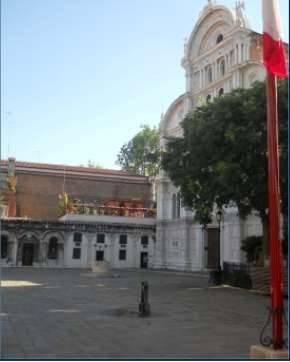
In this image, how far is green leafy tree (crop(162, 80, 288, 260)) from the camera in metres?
18.6

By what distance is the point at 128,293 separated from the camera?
1947 cm

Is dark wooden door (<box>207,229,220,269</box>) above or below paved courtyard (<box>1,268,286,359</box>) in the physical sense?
above

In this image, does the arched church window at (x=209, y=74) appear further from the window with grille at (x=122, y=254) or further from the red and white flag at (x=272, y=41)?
the red and white flag at (x=272, y=41)

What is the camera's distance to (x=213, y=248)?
128 ft

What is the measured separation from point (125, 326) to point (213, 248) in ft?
94.7

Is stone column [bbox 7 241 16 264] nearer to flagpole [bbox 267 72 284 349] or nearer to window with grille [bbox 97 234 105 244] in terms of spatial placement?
window with grille [bbox 97 234 105 244]

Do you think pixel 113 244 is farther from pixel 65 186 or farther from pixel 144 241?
pixel 65 186

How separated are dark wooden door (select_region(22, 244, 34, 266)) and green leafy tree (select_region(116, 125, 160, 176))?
17137 millimetres

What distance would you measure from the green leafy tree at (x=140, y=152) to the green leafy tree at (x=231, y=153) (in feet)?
117

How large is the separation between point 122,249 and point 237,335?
139 ft

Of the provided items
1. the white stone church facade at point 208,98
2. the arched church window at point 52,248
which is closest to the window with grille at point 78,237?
the arched church window at point 52,248

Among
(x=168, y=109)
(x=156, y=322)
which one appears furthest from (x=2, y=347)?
(x=168, y=109)

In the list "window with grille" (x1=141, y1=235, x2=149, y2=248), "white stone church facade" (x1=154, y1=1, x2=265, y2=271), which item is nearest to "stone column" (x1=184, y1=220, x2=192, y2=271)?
"white stone church facade" (x1=154, y1=1, x2=265, y2=271)

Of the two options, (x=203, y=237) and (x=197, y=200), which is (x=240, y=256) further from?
(x=197, y=200)
